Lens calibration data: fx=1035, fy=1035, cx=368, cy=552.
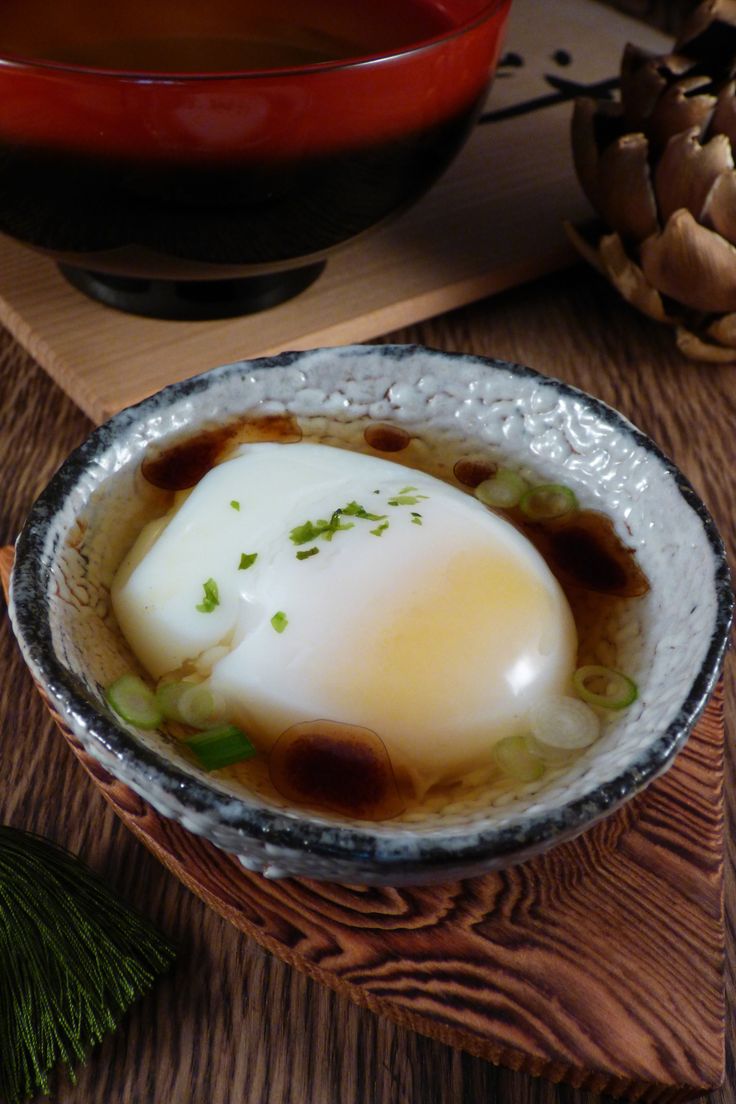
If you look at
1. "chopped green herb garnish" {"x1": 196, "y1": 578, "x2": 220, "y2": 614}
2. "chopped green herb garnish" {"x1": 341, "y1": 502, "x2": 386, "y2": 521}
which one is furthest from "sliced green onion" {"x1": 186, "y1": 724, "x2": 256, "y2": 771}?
"chopped green herb garnish" {"x1": 341, "y1": 502, "x2": 386, "y2": 521}

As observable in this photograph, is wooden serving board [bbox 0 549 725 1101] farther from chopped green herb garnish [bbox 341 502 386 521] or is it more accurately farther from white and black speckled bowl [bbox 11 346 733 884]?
chopped green herb garnish [bbox 341 502 386 521]

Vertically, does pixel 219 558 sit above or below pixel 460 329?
above

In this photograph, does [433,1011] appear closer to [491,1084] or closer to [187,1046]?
[491,1084]

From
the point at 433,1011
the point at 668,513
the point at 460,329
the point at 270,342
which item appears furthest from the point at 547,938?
the point at 460,329

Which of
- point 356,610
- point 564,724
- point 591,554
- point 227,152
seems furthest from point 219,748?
point 227,152

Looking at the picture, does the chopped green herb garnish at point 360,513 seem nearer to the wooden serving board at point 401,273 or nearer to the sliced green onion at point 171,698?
the sliced green onion at point 171,698

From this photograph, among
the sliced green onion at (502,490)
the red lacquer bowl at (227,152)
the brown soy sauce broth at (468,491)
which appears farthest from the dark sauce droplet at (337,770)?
the red lacquer bowl at (227,152)

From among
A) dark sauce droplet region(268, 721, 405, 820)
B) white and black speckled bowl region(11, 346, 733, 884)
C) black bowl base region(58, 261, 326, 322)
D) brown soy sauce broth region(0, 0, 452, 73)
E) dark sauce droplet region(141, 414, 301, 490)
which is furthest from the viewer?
black bowl base region(58, 261, 326, 322)
